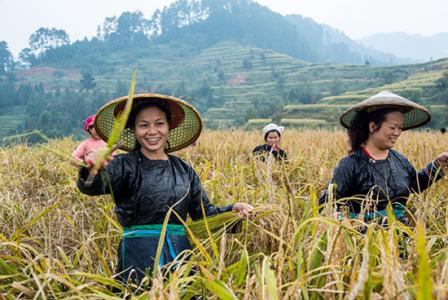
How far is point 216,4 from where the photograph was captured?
123m

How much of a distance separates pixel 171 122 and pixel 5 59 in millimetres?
91682

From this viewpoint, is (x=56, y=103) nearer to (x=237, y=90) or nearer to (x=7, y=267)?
(x=237, y=90)

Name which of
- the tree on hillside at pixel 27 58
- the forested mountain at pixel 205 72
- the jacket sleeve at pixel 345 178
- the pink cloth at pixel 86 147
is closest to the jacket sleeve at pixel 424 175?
the jacket sleeve at pixel 345 178

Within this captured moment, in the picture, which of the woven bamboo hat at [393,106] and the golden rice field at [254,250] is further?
the woven bamboo hat at [393,106]

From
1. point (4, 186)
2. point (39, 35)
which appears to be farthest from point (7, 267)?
point (39, 35)

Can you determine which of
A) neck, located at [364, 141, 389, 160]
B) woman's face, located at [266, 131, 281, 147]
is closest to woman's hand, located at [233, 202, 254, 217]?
neck, located at [364, 141, 389, 160]

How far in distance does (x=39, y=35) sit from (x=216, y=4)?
5749cm

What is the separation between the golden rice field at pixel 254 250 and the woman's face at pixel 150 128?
0.36 m

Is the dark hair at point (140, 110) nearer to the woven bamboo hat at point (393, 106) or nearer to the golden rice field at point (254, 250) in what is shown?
the golden rice field at point (254, 250)

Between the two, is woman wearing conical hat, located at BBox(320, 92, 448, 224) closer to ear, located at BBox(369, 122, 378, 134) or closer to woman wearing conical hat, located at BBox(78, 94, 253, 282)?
ear, located at BBox(369, 122, 378, 134)

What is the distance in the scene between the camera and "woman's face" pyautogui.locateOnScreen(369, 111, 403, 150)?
2.20m

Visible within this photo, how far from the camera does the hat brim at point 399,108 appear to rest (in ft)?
7.14

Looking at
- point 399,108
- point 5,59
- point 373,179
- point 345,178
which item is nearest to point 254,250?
point 345,178

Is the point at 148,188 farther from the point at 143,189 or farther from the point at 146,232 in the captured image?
the point at 146,232
